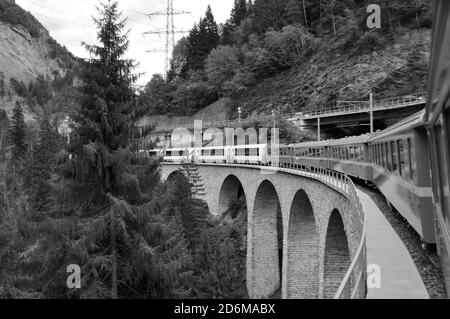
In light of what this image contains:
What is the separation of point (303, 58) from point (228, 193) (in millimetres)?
26821

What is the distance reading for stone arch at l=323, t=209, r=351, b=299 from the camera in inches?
687

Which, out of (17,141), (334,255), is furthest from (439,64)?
(17,141)

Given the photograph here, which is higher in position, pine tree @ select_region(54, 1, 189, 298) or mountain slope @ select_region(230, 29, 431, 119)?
mountain slope @ select_region(230, 29, 431, 119)

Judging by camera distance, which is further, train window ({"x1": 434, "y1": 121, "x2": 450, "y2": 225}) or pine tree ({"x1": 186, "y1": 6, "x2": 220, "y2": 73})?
pine tree ({"x1": 186, "y1": 6, "x2": 220, "y2": 73})

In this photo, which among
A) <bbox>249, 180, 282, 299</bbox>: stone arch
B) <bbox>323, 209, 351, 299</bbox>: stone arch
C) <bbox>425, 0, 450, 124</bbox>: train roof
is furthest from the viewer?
<bbox>249, 180, 282, 299</bbox>: stone arch

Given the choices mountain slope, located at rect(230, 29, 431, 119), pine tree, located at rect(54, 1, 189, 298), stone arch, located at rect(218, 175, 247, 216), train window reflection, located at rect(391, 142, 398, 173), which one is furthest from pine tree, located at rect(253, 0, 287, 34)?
train window reflection, located at rect(391, 142, 398, 173)

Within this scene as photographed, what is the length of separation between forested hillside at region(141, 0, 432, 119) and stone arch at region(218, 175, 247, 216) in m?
11.1

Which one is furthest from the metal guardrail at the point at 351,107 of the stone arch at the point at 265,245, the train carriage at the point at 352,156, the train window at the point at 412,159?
the train window at the point at 412,159

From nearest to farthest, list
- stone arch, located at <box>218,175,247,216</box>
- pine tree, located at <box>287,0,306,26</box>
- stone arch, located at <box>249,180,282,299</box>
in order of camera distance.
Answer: stone arch, located at <box>249,180,282,299</box> → stone arch, located at <box>218,175,247,216</box> → pine tree, located at <box>287,0,306,26</box>

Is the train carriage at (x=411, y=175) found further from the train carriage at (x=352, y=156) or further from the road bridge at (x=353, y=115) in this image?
the road bridge at (x=353, y=115)

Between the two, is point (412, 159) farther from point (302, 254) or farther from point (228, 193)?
point (228, 193)

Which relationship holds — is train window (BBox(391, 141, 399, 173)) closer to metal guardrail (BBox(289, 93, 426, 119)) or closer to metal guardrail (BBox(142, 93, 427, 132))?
metal guardrail (BBox(142, 93, 427, 132))

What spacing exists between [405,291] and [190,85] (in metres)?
72.3
